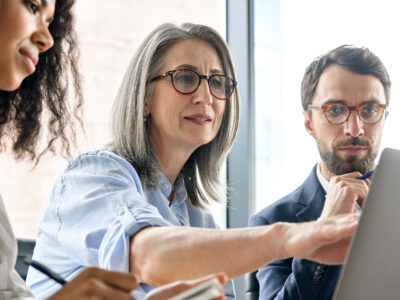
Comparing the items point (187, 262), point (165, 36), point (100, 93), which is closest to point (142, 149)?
point (165, 36)

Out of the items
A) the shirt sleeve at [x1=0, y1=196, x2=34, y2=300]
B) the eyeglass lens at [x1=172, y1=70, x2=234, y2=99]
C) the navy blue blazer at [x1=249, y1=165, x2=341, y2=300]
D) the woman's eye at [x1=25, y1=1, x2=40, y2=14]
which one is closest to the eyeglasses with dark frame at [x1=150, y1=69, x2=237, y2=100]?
the eyeglass lens at [x1=172, y1=70, x2=234, y2=99]

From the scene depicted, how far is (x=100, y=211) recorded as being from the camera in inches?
53.6

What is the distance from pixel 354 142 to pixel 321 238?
1.31 m

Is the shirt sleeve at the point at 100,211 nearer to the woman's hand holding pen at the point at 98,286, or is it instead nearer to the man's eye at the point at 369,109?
the woman's hand holding pen at the point at 98,286

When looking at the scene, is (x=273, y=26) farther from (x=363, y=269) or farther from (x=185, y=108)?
Result: (x=363, y=269)

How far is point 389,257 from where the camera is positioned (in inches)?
32.1

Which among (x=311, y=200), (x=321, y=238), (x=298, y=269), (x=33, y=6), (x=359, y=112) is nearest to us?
(x=321, y=238)

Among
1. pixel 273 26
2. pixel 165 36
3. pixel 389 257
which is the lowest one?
pixel 389 257

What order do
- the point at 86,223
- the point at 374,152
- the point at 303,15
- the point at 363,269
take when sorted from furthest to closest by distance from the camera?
the point at 303,15 < the point at 374,152 < the point at 86,223 < the point at 363,269

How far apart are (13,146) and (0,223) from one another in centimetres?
49

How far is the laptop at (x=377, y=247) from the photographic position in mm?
800

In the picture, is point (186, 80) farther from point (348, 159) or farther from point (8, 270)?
point (8, 270)

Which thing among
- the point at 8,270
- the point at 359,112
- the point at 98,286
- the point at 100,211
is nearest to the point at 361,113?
the point at 359,112

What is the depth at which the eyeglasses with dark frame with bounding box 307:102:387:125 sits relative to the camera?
2.12 meters
